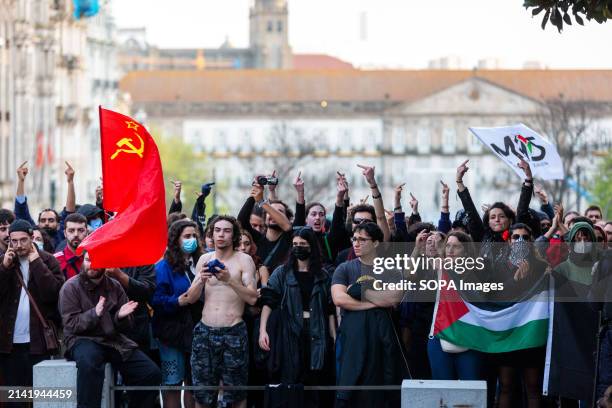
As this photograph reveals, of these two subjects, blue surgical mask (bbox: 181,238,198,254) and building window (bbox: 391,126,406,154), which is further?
building window (bbox: 391,126,406,154)

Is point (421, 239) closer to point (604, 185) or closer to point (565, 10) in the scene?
point (565, 10)

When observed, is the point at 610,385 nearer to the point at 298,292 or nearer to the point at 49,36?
the point at 298,292

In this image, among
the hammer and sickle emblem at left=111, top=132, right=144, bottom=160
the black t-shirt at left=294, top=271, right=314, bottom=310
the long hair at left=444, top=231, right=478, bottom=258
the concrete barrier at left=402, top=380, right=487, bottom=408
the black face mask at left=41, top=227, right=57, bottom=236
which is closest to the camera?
the concrete barrier at left=402, top=380, right=487, bottom=408

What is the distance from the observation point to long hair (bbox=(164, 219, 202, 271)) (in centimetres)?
1894

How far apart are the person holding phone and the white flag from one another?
638 cm

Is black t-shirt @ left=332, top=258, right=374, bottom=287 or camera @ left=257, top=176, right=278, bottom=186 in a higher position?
camera @ left=257, top=176, right=278, bottom=186

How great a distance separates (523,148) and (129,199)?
21.0ft

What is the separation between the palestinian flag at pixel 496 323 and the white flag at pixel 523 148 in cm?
483

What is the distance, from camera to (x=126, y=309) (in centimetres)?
1752

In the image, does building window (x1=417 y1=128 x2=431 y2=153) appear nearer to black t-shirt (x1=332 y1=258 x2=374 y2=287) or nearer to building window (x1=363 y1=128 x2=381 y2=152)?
building window (x1=363 y1=128 x2=381 y2=152)

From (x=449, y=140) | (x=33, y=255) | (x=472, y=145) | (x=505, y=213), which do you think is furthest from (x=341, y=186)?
(x=449, y=140)

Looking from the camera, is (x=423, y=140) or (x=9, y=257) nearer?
(x=9, y=257)

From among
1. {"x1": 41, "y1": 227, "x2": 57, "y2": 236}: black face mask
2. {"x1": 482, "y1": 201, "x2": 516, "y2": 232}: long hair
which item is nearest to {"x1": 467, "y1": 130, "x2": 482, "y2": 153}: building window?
{"x1": 41, "y1": 227, "x2": 57, "y2": 236}: black face mask

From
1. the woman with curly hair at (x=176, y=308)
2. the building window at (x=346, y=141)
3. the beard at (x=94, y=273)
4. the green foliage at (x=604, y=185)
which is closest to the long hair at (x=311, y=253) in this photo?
the woman with curly hair at (x=176, y=308)
